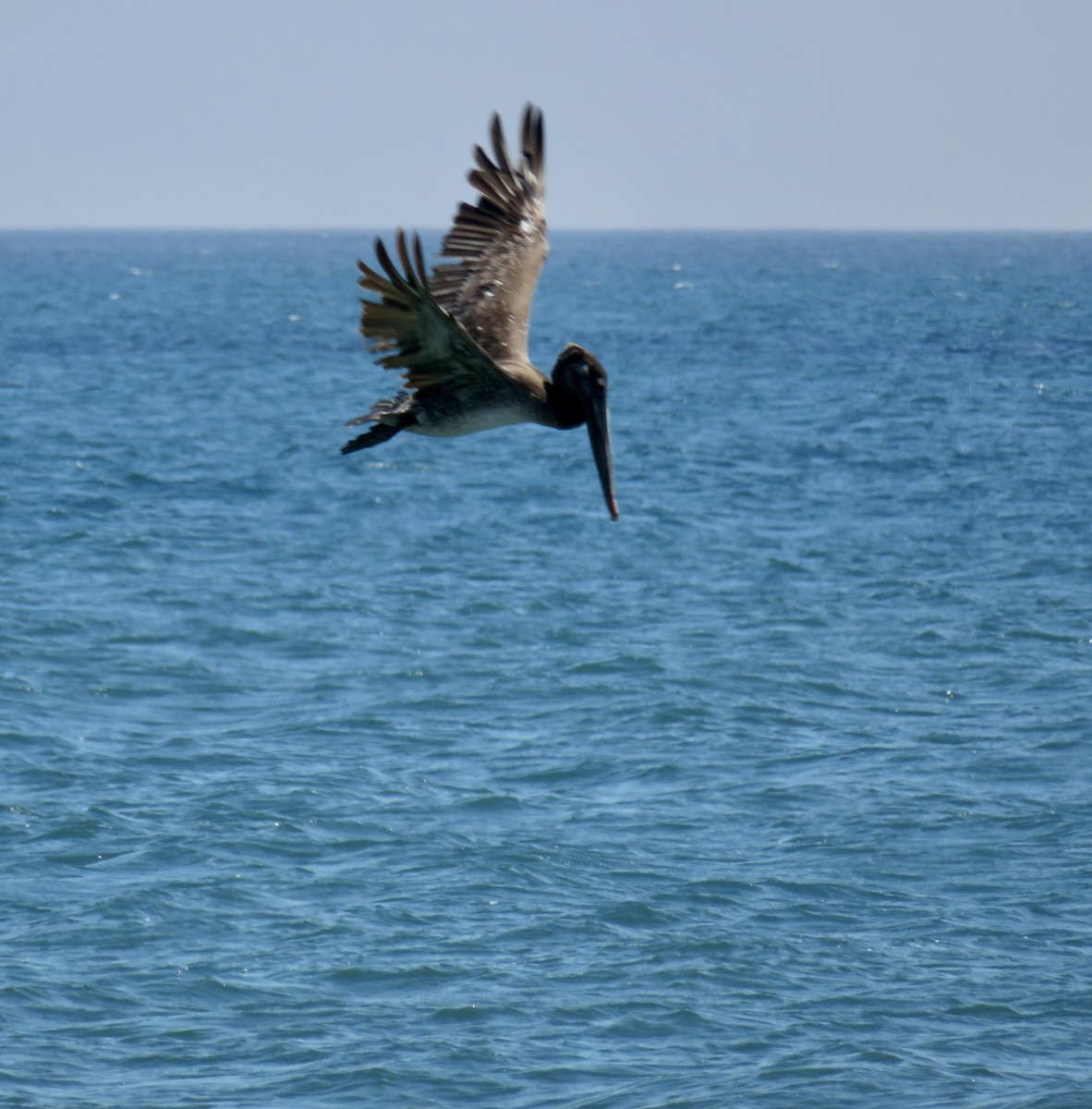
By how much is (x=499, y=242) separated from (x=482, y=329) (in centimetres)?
94

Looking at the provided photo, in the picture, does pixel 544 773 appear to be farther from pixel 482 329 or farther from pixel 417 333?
pixel 417 333

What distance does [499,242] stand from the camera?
33.1 ft

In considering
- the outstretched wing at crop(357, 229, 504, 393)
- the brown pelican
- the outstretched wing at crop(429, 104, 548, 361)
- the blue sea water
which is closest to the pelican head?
the brown pelican

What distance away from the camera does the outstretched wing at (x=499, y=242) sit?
959 cm

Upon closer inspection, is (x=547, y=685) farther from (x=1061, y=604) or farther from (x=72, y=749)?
(x=1061, y=604)

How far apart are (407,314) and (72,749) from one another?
11303 mm

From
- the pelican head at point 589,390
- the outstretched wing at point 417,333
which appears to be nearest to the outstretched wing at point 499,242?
the pelican head at point 589,390

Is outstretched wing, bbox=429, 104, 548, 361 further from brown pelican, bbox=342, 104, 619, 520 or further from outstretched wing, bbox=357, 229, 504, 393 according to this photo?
outstretched wing, bbox=357, 229, 504, 393

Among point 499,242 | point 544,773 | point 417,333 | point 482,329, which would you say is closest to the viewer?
point 417,333

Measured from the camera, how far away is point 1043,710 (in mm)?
18922

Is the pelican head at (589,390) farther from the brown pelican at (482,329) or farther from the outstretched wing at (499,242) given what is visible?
the outstretched wing at (499,242)

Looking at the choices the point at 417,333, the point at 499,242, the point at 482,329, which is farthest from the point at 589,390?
the point at 499,242

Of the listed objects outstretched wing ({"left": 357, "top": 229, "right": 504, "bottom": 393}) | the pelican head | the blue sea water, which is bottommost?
the blue sea water

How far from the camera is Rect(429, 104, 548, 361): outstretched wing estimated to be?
9.59 meters
